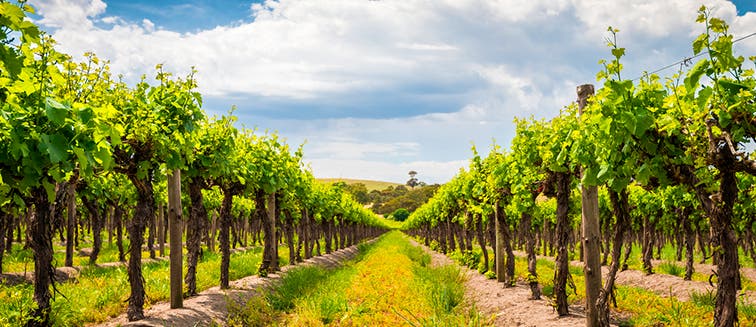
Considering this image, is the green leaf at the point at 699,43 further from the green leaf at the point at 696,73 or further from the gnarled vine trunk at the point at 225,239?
the gnarled vine trunk at the point at 225,239

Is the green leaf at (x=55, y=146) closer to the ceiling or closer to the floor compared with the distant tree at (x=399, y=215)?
closer to the ceiling

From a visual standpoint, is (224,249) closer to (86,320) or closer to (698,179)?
(86,320)

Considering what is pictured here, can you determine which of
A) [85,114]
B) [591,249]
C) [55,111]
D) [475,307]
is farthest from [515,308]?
[55,111]

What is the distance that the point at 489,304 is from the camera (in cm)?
1170

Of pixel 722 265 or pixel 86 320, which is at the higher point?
pixel 722 265

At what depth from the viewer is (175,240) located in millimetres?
9750

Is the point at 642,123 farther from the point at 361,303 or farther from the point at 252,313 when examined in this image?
the point at 252,313

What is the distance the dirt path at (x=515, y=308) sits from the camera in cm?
912

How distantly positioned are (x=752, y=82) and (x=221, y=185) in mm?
11743

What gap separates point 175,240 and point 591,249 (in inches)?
306

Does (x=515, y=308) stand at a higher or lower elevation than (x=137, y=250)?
lower

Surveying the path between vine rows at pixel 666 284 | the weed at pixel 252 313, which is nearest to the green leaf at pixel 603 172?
the weed at pixel 252 313

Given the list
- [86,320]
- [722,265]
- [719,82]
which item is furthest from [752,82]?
[86,320]

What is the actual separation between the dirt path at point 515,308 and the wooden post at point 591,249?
1.02 meters
